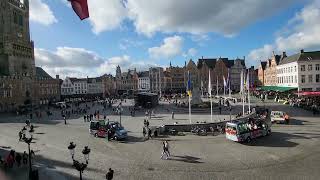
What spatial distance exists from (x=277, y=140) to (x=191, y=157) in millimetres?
9380

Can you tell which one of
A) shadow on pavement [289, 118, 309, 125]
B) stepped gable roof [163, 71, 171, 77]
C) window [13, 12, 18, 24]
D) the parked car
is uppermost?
window [13, 12, 18, 24]

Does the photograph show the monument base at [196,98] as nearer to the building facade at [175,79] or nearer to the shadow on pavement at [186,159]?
the shadow on pavement at [186,159]

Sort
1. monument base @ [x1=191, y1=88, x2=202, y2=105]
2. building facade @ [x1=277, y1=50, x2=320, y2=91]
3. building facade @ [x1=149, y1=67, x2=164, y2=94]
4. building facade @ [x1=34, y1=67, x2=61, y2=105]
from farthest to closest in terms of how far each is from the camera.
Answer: building facade @ [x1=149, y1=67, x2=164, y2=94] → building facade @ [x1=34, y1=67, x2=61, y2=105] → building facade @ [x1=277, y1=50, x2=320, y2=91] → monument base @ [x1=191, y1=88, x2=202, y2=105]

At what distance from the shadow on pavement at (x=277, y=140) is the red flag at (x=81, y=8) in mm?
22074

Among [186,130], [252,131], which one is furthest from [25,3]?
[252,131]

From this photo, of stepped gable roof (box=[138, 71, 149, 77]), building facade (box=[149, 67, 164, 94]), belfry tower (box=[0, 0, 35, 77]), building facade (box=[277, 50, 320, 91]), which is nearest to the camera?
building facade (box=[277, 50, 320, 91])

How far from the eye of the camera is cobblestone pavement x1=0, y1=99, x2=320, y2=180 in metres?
20.5

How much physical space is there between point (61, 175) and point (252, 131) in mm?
16630

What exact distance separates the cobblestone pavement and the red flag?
12801mm

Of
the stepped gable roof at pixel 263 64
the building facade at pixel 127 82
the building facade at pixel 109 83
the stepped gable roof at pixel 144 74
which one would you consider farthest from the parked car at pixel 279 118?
the building facade at pixel 109 83

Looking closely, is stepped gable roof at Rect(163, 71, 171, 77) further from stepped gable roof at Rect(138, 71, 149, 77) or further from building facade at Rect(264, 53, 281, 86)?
building facade at Rect(264, 53, 281, 86)

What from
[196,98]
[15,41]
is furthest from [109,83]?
[196,98]

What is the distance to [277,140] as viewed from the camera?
96.4ft

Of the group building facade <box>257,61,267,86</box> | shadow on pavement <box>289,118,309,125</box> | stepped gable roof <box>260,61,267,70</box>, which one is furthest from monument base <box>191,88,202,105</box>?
stepped gable roof <box>260,61,267,70</box>
